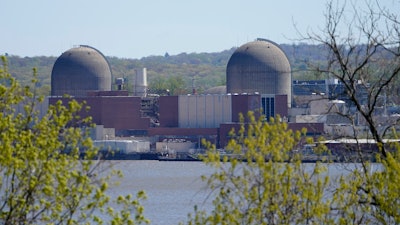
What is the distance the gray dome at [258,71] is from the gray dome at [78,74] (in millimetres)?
10383

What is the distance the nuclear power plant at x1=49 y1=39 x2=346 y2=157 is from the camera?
81.3 meters

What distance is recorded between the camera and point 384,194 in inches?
523

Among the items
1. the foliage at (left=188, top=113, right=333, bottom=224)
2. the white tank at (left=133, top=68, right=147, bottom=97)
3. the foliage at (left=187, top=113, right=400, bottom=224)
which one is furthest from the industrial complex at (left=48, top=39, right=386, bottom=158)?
the foliage at (left=188, top=113, right=333, bottom=224)

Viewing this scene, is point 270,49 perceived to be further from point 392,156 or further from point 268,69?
point 392,156

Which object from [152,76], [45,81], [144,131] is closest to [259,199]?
[144,131]

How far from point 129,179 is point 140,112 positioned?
82.5 ft

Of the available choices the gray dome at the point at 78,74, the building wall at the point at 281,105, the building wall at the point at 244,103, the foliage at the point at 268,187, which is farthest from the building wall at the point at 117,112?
the foliage at the point at 268,187

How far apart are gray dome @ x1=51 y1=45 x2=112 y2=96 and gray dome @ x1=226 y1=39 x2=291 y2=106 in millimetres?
10383

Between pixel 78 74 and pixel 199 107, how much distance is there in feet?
43.2

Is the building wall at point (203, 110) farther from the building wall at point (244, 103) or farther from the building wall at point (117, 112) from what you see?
the building wall at point (117, 112)

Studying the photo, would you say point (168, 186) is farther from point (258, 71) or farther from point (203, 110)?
point (258, 71)

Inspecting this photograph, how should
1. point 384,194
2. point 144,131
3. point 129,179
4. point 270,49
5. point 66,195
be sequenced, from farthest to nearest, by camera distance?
point 270,49, point 144,131, point 129,179, point 384,194, point 66,195

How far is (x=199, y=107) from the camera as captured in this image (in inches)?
3265

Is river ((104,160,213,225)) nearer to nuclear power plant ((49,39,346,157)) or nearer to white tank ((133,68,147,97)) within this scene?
nuclear power plant ((49,39,346,157))
